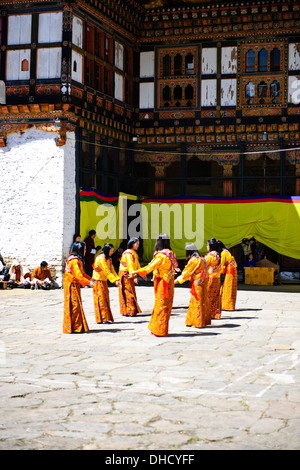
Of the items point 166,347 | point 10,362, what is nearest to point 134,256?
point 166,347

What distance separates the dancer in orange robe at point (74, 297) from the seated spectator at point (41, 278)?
21.2 ft

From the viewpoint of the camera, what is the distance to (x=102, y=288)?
10000 millimetres

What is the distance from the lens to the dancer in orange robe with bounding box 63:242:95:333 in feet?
29.6

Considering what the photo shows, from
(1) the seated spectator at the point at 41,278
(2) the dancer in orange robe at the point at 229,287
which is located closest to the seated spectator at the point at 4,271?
(1) the seated spectator at the point at 41,278

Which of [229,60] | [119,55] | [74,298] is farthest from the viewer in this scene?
[229,60]

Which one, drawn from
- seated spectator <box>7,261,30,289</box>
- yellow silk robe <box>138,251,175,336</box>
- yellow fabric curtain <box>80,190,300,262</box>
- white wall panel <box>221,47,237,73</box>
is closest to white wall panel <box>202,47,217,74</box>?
white wall panel <box>221,47,237,73</box>

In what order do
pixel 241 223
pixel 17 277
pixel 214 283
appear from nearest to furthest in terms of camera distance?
1. pixel 214 283
2. pixel 17 277
3. pixel 241 223

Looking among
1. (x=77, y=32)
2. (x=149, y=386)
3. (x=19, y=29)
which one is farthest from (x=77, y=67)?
(x=149, y=386)

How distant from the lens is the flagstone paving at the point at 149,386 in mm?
4477

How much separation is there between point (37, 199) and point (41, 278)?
2.02 m

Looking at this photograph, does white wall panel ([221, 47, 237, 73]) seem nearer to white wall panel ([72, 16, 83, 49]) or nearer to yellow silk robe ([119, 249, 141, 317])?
white wall panel ([72, 16, 83, 49])

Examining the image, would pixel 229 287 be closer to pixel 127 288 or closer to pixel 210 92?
pixel 127 288

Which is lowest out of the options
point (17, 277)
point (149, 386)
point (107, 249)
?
point (149, 386)

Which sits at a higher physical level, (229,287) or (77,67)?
(77,67)
